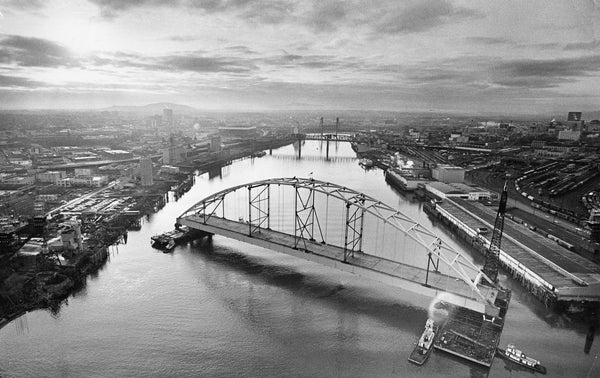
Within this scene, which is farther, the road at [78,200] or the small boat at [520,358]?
the road at [78,200]

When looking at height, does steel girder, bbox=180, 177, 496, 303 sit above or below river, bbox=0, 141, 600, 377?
above

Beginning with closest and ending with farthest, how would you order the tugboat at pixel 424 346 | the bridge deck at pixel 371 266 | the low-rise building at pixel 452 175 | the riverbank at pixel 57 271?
the tugboat at pixel 424 346 < the bridge deck at pixel 371 266 < the riverbank at pixel 57 271 < the low-rise building at pixel 452 175

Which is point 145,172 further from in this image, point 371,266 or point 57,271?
point 371,266

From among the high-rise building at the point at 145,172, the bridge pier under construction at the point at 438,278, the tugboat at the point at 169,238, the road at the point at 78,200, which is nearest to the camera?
the bridge pier under construction at the point at 438,278

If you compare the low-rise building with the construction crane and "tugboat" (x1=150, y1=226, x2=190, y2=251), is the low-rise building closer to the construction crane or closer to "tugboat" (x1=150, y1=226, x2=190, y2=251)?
the construction crane

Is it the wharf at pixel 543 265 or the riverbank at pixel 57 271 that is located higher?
the wharf at pixel 543 265

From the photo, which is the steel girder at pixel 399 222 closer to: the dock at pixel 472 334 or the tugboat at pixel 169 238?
the dock at pixel 472 334

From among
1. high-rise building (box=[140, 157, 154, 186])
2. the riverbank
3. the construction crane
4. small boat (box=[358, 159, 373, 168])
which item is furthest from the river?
small boat (box=[358, 159, 373, 168])

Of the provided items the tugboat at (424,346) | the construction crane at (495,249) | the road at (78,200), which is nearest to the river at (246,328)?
the tugboat at (424,346)
